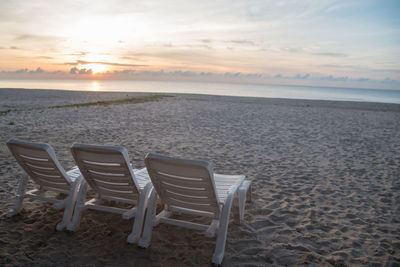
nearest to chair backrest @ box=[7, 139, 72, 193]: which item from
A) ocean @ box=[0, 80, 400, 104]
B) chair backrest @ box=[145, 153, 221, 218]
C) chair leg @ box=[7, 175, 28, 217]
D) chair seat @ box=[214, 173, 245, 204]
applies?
chair leg @ box=[7, 175, 28, 217]

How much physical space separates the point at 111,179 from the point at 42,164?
35.5 inches

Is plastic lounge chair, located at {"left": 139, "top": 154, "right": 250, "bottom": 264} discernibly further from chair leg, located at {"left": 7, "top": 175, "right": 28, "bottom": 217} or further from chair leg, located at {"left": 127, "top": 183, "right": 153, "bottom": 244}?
chair leg, located at {"left": 7, "top": 175, "right": 28, "bottom": 217}

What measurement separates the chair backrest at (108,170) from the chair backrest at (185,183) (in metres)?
0.31

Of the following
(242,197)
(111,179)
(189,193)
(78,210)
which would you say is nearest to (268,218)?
(242,197)

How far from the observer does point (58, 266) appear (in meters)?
3.04

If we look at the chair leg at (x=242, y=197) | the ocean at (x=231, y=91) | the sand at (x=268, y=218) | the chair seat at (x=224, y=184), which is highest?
the ocean at (x=231, y=91)

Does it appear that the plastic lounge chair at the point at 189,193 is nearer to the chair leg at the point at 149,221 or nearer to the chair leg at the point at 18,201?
the chair leg at the point at 149,221

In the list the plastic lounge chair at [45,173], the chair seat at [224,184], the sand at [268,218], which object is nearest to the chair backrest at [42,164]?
the plastic lounge chair at [45,173]

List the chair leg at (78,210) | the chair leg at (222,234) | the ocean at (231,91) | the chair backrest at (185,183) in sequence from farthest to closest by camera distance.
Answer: the ocean at (231,91)
the chair leg at (78,210)
the chair leg at (222,234)
the chair backrest at (185,183)

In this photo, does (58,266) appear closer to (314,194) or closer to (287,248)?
(287,248)

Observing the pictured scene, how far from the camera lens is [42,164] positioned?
3693 millimetres

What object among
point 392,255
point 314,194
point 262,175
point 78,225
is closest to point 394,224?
point 392,255

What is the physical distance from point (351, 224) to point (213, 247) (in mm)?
1965

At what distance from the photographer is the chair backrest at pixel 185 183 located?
2.92 metres
